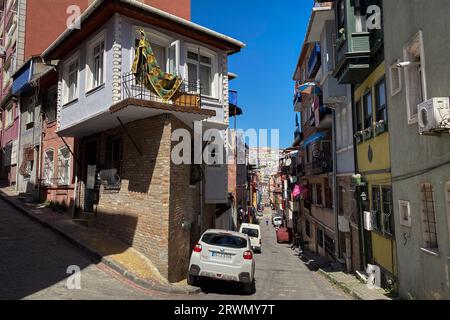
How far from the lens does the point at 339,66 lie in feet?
42.2

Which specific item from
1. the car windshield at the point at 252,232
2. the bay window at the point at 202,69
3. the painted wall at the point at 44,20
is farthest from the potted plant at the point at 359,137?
the painted wall at the point at 44,20

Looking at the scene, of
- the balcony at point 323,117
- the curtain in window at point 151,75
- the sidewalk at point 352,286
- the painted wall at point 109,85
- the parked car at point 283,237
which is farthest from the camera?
the parked car at point 283,237

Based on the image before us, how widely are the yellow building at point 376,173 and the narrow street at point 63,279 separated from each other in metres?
1.88

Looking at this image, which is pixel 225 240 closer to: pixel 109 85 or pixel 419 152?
pixel 419 152

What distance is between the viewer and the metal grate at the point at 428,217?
7844mm

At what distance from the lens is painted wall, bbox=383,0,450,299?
692 cm

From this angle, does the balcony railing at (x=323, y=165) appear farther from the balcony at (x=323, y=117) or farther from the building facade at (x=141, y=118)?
the building facade at (x=141, y=118)

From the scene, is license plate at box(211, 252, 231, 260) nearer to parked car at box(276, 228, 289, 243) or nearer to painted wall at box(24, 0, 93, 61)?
painted wall at box(24, 0, 93, 61)

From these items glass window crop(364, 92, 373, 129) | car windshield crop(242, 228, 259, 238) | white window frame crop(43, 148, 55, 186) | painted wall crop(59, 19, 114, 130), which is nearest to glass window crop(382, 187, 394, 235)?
glass window crop(364, 92, 373, 129)

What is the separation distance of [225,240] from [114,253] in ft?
11.6

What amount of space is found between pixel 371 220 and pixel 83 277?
903 centimetres

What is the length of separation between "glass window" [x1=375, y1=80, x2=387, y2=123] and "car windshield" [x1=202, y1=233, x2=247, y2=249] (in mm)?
5679

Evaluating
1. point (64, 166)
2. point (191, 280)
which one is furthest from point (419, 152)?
point (64, 166)

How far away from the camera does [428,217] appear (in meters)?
8.04
